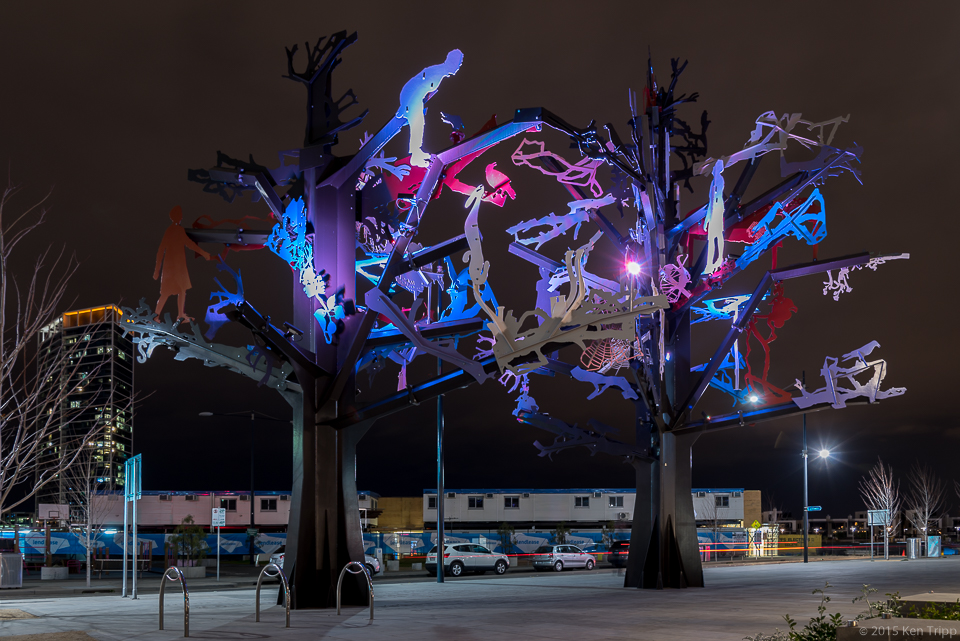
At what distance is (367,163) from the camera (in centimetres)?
1900

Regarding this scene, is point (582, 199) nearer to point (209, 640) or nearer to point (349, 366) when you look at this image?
point (349, 366)

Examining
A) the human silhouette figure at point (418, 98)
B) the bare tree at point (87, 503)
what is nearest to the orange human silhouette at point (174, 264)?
the human silhouette figure at point (418, 98)

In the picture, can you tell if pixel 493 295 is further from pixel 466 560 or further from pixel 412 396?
pixel 466 560

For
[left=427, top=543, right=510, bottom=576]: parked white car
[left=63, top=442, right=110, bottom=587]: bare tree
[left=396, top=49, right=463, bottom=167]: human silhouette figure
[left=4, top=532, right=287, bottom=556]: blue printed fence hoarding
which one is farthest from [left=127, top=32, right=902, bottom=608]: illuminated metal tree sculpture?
[left=4, top=532, right=287, bottom=556]: blue printed fence hoarding

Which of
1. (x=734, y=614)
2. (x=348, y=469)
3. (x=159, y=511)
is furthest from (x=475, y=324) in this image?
(x=159, y=511)

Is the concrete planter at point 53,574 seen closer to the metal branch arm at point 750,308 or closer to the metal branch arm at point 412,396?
the metal branch arm at point 412,396

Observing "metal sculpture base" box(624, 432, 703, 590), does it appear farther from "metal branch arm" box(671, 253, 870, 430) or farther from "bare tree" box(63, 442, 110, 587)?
"bare tree" box(63, 442, 110, 587)

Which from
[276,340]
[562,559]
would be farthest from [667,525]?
[562,559]

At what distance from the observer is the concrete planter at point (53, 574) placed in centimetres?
3762

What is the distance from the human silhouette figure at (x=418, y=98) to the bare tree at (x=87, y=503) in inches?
1002

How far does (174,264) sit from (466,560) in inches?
866

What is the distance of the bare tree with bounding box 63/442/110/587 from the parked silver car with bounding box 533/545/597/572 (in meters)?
19.0

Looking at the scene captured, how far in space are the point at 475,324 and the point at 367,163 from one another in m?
4.08

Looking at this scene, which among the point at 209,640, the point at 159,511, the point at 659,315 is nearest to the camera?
the point at 209,640
